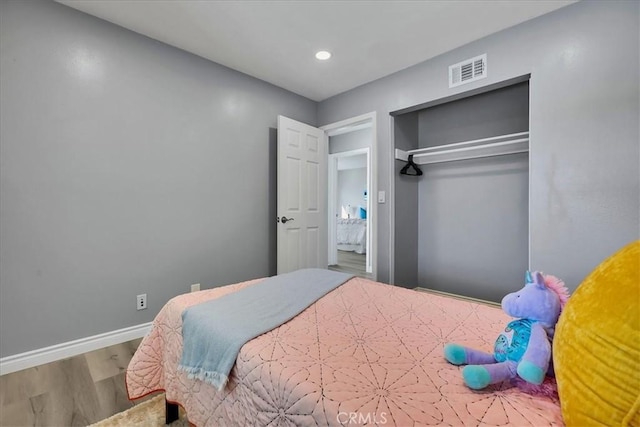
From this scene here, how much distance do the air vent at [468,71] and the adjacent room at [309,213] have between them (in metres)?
0.02

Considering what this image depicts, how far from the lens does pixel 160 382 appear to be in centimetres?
142

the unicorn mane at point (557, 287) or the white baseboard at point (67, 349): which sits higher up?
the unicorn mane at point (557, 287)

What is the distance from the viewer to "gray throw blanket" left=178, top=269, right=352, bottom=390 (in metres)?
1.03

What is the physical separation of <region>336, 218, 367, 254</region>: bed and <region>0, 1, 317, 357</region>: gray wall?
4050mm

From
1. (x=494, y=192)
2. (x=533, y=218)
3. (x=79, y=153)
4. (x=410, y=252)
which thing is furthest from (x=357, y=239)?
(x=79, y=153)

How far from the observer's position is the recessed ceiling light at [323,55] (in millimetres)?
2707

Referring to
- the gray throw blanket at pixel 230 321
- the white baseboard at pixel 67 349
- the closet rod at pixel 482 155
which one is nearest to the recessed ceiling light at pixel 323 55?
the closet rod at pixel 482 155

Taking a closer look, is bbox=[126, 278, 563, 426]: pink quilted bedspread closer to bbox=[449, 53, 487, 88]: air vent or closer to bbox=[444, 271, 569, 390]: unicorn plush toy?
bbox=[444, 271, 569, 390]: unicorn plush toy

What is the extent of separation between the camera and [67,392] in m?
1.69

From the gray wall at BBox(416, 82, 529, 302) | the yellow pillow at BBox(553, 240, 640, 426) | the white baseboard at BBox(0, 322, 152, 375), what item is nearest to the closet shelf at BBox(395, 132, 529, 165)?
the gray wall at BBox(416, 82, 529, 302)

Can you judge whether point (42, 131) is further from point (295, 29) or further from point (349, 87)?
point (349, 87)

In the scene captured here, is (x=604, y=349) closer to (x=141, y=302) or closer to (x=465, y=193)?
(x=141, y=302)

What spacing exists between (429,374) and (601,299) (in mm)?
456

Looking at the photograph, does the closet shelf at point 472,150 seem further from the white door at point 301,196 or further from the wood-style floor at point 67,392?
the wood-style floor at point 67,392
